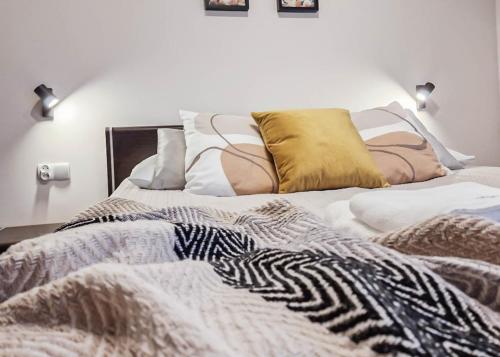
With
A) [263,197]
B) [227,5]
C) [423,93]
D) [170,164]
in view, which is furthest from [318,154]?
[423,93]

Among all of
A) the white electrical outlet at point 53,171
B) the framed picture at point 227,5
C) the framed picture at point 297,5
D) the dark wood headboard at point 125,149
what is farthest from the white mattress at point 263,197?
the framed picture at point 297,5

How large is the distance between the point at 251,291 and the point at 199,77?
72.6 inches

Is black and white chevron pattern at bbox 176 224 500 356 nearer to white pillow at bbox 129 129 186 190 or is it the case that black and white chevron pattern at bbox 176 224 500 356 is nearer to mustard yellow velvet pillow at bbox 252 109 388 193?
mustard yellow velvet pillow at bbox 252 109 388 193

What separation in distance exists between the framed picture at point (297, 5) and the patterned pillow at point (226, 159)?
820 millimetres

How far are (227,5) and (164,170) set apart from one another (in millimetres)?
1010

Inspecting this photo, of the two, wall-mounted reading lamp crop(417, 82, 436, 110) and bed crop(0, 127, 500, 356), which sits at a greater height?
wall-mounted reading lamp crop(417, 82, 436, 110)

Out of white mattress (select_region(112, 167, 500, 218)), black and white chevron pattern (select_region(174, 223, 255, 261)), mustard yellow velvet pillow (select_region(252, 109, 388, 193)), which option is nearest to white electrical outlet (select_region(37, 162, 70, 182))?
white mattress (select_region(112, 167, 500, 218))

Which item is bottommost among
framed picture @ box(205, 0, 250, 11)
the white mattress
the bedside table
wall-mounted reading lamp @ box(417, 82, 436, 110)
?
the bedside table

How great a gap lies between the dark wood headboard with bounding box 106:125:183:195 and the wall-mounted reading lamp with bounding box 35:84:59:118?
27cm

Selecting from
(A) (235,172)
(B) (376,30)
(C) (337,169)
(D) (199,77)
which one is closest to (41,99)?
(D) (199,77)

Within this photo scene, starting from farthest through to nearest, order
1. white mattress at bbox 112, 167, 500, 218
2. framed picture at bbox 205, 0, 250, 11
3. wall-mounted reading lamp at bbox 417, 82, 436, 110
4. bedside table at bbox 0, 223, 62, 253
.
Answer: wall-mounted reading lamp at bbox 417, 82, 436, 110, framed picture at bbox 205, 0, 250, 11, bedside table at bbox 0, 223, 62, 253, white mattress at bbox 112, 167, 500, 218

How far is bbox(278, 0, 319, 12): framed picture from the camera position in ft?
7.05

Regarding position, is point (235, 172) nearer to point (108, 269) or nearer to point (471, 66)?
point (108, 269)

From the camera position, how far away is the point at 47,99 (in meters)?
1.86
